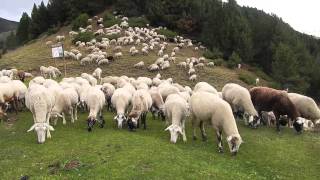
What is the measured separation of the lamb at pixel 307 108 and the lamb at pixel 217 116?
25.9 ft

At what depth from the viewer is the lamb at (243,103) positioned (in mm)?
29734

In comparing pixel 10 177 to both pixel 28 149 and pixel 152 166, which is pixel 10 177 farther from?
pixel 152 166

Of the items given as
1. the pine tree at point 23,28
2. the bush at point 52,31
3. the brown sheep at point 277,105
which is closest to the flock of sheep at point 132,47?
the bush at point 52,31

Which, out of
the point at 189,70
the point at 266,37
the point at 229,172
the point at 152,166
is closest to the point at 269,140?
the point at 229,172

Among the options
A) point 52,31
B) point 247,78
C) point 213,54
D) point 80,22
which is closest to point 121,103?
point 247,78

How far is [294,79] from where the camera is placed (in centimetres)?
6844

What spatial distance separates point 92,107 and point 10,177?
9.43 meters

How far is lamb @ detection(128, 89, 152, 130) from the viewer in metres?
27.8

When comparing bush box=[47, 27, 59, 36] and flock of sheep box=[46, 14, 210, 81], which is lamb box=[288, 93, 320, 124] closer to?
flock of sheep box=[46, 14, 210, 81]

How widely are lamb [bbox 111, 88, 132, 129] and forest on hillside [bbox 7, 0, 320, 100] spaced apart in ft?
134

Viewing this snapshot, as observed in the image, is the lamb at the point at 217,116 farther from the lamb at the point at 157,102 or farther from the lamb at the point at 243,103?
the lamb at the point at 157,102

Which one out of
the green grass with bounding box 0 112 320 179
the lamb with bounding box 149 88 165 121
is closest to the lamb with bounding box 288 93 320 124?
the green grass with bounding box 0 112 320 179

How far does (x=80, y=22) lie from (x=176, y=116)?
70853mm

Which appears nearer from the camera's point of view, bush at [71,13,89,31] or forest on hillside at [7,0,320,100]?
forest on hillside at [7,0,320,100]
